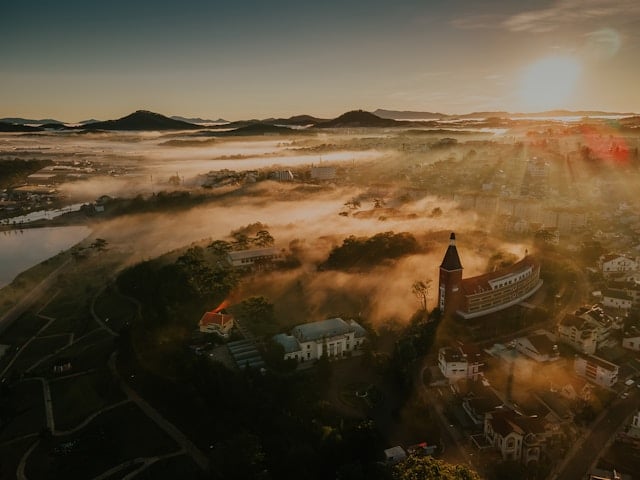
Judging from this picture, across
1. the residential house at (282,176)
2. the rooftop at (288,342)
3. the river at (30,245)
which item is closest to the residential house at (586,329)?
the rooftop at (288,342)

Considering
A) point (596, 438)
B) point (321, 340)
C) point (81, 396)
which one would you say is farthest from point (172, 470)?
point (596, 438)

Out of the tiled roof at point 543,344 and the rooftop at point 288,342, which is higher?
the rooftop at point 288,342

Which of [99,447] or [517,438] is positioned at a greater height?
[517,438]

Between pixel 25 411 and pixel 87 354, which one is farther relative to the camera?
pixel 87 354

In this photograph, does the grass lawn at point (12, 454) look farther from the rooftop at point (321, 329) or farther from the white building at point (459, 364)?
the white building at point (459, 364)

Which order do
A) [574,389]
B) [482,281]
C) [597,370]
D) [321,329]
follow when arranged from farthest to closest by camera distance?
[482,281] < [321,329] < [597,370] < [574,389]

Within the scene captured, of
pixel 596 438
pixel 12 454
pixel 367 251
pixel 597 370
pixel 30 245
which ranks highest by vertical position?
pixel 367 251

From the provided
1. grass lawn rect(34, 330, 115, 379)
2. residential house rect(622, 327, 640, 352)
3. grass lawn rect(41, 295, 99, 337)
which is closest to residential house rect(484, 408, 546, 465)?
residential house rect(622, 327, 640, 352)

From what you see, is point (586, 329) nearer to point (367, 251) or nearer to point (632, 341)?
point (632, 341)
